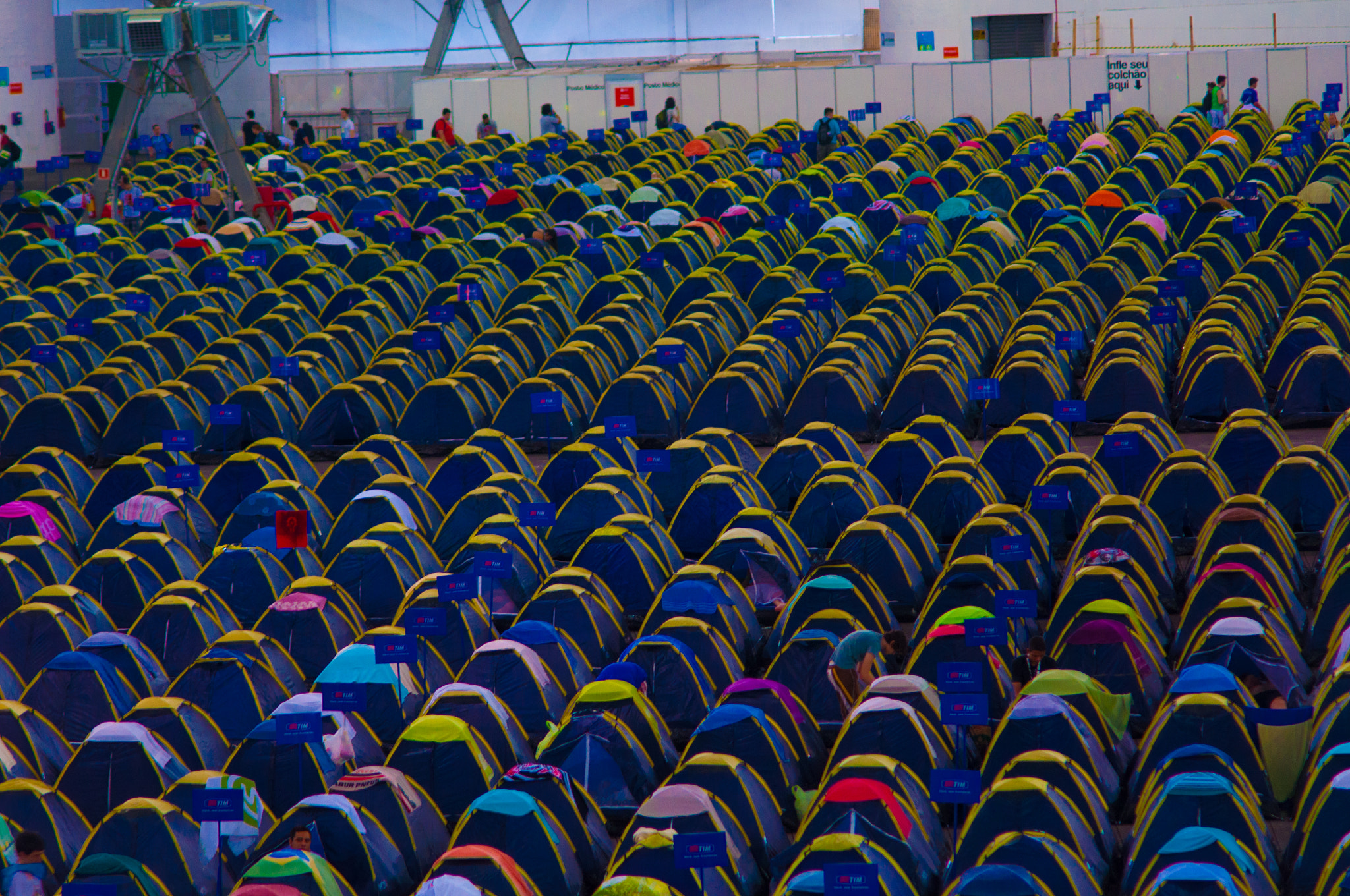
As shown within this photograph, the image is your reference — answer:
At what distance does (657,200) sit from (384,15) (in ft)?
84.6

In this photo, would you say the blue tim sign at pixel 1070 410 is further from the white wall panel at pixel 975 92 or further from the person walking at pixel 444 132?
the person walking at pixel 444 132

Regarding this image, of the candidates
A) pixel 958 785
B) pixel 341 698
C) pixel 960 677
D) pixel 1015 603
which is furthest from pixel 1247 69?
pixel 341 698

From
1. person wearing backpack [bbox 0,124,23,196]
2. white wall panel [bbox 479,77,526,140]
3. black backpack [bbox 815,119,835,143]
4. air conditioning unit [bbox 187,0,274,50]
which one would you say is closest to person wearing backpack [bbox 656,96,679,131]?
white wall panel [bbox 479,77,526,140]

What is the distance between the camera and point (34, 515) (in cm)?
2114

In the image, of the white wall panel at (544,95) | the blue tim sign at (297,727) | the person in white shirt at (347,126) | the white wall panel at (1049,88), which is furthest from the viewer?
the person in white shirt at (347,126)

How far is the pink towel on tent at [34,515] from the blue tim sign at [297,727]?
833cm

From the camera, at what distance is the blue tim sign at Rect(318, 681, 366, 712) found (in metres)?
15.1

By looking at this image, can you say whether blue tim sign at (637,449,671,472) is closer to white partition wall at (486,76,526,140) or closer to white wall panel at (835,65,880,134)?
white wall panel at (835,65,880,134)

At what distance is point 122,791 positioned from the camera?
1500 centimetres

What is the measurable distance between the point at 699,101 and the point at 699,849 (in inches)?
1371

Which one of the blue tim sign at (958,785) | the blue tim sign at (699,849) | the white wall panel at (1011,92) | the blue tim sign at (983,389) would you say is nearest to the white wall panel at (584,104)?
the white wall panel at (1011,92)

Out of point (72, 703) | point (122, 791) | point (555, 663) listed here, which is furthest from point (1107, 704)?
point (72, 703)

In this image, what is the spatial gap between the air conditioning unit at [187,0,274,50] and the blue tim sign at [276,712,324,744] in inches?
924

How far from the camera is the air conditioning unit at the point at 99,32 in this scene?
33.3m
